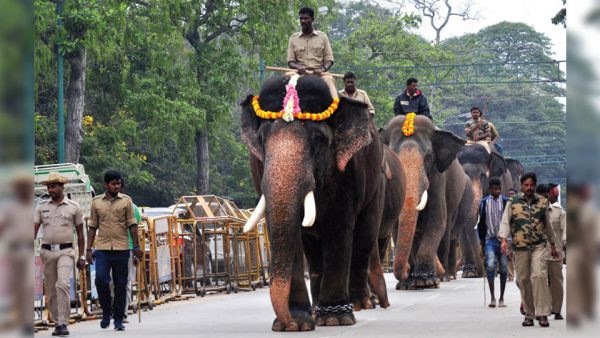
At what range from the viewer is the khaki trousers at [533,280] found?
12094mm

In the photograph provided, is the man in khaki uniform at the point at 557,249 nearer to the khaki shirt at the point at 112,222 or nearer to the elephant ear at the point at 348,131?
the elephant ear at the point at 348,131

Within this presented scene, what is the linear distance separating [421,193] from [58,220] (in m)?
8.30

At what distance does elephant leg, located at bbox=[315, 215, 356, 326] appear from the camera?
11.9m

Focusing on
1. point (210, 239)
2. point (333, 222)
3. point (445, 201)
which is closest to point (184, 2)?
point (210, 239)

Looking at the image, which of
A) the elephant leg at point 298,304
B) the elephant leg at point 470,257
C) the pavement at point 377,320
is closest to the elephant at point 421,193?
the pavement at point 377,320

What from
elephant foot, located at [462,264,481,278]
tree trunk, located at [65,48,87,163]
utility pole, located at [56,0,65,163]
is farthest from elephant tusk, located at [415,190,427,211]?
tree trunk, located at [65,48,87,163]

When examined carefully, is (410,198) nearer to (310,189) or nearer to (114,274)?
(114,274)

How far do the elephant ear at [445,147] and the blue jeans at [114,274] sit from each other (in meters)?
7.92

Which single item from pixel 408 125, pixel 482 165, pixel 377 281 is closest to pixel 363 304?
pixel 377 281

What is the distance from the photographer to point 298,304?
11.4 metres

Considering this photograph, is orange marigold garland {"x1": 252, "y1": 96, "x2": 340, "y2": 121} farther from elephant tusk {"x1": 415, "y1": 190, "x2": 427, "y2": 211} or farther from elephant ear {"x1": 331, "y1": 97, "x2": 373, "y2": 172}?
elephant tusk {"x1": 415, "y1": 190, "x2": 427, "y2": 211}

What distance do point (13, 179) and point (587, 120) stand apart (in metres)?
0.49

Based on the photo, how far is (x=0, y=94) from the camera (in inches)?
40.4

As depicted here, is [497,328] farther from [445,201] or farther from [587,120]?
[587,120]
